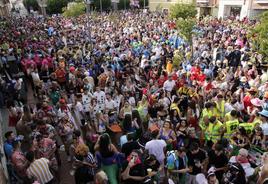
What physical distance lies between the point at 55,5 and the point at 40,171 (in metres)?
55.8

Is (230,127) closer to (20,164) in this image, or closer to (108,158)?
(108,158)

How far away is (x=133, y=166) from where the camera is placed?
16.3 feet

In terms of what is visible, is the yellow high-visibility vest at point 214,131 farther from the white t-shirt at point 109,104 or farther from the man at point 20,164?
the man at point 20,164

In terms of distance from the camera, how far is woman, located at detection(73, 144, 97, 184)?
16.6 feet

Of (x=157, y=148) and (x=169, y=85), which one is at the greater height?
(x=169, y=85)

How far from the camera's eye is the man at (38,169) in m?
5.25

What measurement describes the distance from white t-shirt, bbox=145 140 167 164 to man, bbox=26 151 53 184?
1.88 m

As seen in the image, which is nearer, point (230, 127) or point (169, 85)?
point (230, 127)

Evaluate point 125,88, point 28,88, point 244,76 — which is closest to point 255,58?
point 244,76

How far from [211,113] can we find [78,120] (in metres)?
3.56

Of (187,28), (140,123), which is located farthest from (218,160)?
(187,28)

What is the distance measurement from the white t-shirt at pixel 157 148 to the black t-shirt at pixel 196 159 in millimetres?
567

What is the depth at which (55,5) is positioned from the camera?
56500 mm

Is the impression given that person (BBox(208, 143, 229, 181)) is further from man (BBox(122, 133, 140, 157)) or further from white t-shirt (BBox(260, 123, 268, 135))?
white t-shirt (BBox(260, 123, 268, 135))
